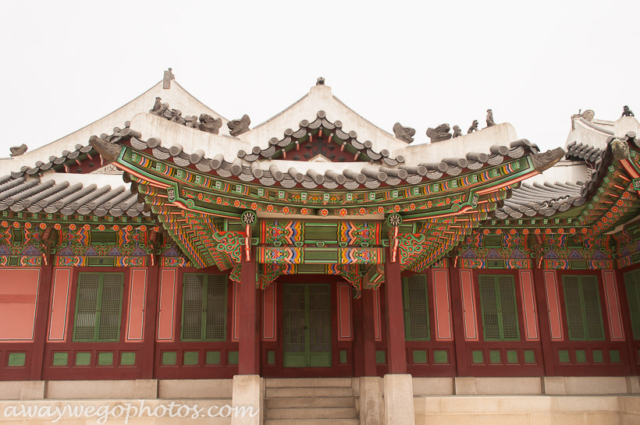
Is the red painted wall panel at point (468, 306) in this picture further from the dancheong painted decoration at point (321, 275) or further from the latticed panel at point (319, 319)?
the latticed panel at point (319, 319)

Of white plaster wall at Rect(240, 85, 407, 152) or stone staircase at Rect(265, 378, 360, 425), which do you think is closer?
stone staircase at Rect(265, 378, 360, 425)

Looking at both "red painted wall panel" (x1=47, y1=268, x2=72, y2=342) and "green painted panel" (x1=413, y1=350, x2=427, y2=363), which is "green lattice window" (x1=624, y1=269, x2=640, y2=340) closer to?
"green painted panel" (x1=413, y1=350, x2=427, y2=363)

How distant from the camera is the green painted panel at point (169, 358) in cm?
1101

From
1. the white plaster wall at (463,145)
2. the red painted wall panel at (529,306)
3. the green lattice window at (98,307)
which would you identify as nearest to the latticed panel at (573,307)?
the red painted wall panel at (529,306)

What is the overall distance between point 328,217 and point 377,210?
2.53 feet

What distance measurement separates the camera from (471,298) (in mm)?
11812

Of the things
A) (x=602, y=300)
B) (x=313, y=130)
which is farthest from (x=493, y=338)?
(x=313, y=130)

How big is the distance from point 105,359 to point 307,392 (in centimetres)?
411

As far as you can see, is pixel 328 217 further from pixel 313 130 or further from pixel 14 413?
pixel 14 413

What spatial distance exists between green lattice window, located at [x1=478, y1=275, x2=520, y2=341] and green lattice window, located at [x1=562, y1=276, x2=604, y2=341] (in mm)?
1183

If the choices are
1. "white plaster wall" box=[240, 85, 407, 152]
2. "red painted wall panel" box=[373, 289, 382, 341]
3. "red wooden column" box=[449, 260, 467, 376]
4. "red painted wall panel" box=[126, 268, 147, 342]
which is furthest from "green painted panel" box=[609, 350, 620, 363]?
"red painted wall panel" box=[126, 268, 147, 342]

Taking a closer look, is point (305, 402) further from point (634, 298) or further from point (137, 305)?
point (634, 298)

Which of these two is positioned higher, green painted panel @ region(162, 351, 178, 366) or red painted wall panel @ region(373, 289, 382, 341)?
red painted wall panel @ region(373, 289, 382, 341)

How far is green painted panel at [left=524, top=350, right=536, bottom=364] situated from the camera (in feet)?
37.7
